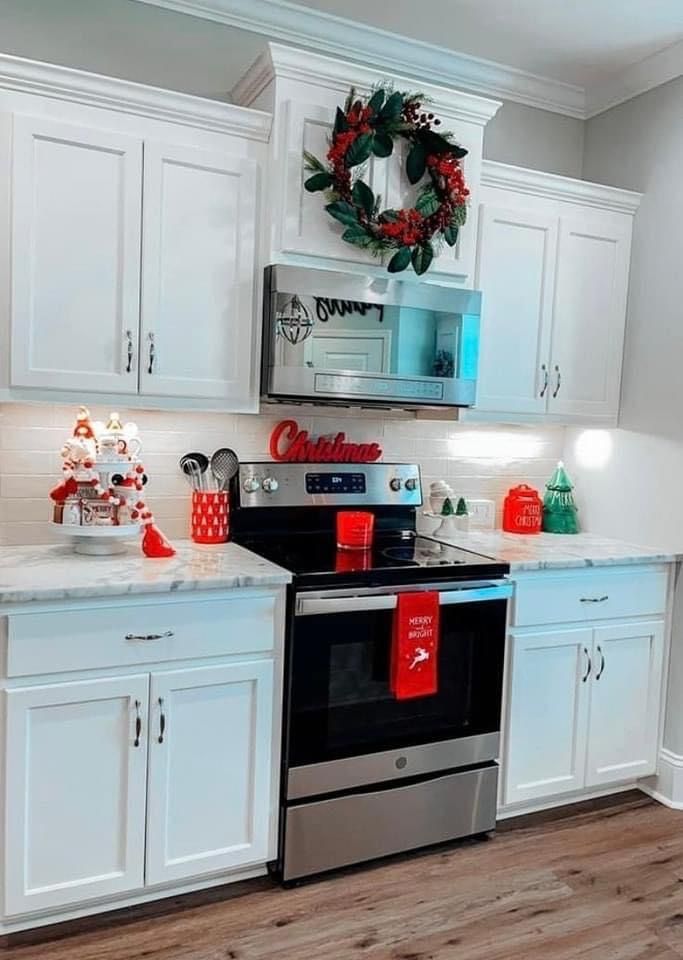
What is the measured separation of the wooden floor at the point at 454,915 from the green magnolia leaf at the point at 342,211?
2.04 metres

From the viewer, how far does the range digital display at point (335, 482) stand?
2.92m

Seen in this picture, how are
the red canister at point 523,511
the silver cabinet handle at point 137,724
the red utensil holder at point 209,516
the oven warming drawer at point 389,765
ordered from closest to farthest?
the silver cabinet handle at point 137,724 < the oven warming drawer at point 389,765 < the red utensil holder at point 209,516 < the red canister at point 523,511

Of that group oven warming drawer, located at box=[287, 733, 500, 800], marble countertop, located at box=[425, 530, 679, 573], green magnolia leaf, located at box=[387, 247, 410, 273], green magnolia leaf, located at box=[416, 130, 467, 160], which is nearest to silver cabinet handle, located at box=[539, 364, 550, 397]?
marble countertop, located at box=[425, 530, 679, 573]

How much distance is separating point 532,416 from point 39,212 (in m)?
1.88

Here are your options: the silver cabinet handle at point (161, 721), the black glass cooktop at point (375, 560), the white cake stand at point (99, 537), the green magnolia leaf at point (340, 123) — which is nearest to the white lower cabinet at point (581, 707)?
the black glass cooktop at point (375, 560)

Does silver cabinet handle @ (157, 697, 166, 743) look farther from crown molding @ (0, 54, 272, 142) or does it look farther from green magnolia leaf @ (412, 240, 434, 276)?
crown molding @ (0, 54, 272, 142)

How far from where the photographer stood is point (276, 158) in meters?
2.50

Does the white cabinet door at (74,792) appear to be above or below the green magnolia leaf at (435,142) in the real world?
below

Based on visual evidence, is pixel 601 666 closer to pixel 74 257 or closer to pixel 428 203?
pixel 428 203

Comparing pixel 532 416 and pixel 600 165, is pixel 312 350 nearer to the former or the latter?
pixel 532 416

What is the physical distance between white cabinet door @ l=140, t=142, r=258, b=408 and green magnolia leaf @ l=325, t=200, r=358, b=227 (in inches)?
9.6

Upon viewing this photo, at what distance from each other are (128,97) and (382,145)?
2.57ft

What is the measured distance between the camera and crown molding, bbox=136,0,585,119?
9.11 ft

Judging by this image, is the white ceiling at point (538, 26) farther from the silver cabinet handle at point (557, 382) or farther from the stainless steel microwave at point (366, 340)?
the silver cabinet handle at point (557, 382)
